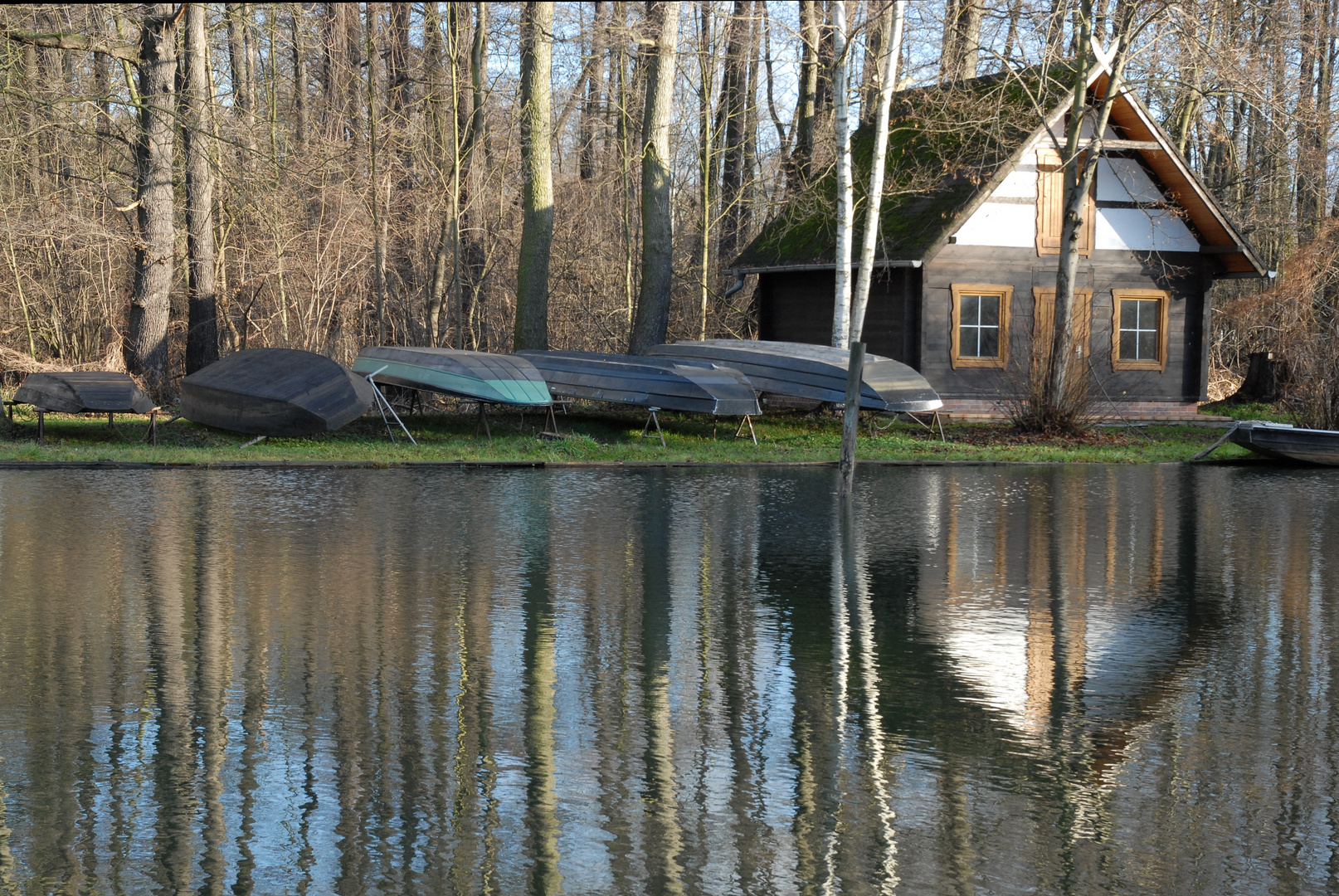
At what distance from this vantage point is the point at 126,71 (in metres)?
25.8

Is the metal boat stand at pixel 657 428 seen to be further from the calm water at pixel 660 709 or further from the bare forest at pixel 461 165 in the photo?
the calm water at pixel 660 709

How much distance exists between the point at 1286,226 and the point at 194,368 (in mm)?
27331

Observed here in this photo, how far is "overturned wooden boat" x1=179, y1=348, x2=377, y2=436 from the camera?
19.8 m

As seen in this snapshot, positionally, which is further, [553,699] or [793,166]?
[793,166]

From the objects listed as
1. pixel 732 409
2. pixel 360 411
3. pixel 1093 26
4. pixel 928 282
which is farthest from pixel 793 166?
pixel 360 411

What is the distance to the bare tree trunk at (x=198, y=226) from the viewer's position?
2559cm

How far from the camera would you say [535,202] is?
87.2 feet

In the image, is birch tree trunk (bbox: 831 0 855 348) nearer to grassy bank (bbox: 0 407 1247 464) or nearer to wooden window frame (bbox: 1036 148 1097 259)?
grassy bank (bbox: 0 407 1247 464)

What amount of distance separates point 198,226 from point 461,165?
7.60 meters

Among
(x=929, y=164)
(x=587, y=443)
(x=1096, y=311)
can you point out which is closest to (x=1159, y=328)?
(x=1096, y=311)

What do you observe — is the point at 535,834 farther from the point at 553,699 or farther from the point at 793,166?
the point at 793,166

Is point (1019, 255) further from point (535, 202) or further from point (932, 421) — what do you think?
point (535, 202)

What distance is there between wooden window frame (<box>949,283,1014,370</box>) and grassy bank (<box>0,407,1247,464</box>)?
2230 millimetres

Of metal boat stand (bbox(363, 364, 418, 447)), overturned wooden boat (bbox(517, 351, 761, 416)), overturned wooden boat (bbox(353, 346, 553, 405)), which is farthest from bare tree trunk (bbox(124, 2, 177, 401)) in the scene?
overturned wooden boat (bbox(517, 351, 761, 416))
